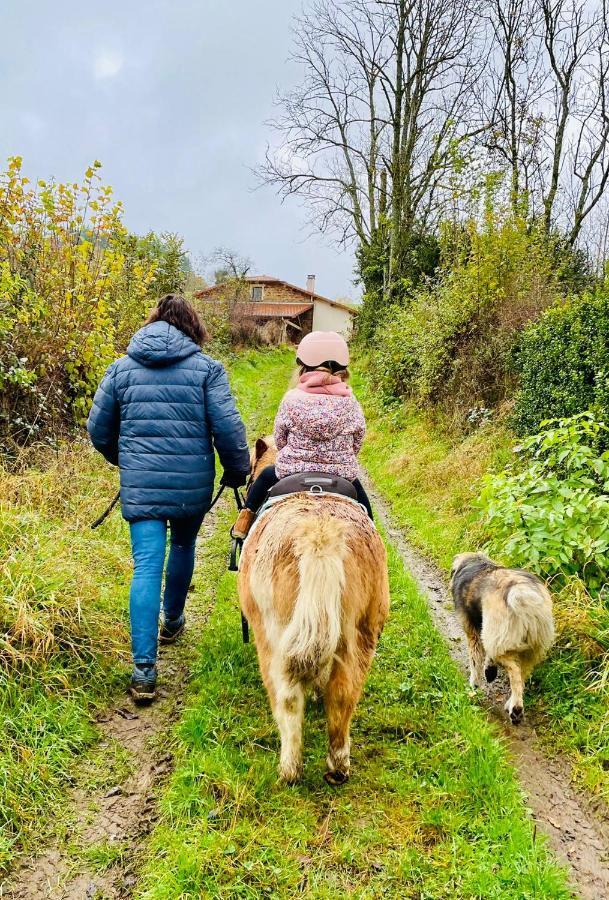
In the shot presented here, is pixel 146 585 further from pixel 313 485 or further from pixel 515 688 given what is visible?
pixel 515 688

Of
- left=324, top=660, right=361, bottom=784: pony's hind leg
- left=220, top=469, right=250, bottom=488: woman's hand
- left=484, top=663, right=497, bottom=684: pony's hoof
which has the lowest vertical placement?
left=484, top=663, right=497, bottom=684: pony's hoof

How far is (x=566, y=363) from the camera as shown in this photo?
617 centimetres

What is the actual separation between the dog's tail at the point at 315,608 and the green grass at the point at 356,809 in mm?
790

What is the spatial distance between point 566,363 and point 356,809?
532cm

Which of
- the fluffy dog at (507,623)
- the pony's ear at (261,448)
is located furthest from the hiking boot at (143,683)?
the fluffy dog at (507,623)

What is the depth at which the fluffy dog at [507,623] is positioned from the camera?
3094 millimetres

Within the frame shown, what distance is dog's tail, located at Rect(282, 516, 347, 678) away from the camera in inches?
89.2

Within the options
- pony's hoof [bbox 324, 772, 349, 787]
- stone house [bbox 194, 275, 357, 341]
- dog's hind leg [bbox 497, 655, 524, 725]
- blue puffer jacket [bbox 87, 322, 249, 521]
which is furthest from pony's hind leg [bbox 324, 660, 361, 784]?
stone house [bbox 194, 275, 357, 341]

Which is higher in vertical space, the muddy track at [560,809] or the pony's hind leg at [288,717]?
the pony's hind leg at [288,717]

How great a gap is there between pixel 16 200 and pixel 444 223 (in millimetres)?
8282

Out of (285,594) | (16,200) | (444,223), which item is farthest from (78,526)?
(444,223)

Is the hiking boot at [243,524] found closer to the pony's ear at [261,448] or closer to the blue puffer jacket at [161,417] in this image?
the blue puffer jacket at [161,417]

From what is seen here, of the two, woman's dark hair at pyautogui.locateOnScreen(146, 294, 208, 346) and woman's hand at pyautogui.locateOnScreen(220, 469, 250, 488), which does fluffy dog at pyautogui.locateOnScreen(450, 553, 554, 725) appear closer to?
woman's hand at pyautogui.locateOnScreen(220, 469, 250, 488)

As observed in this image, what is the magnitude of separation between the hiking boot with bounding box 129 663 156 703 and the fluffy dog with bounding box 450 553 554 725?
2139 mm
